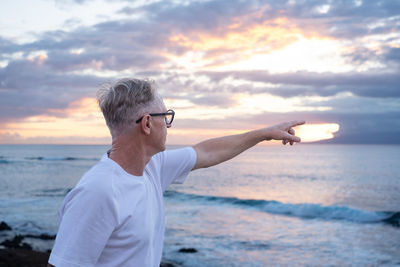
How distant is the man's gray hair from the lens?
6.45 ft

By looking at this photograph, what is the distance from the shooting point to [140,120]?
6.65 ft

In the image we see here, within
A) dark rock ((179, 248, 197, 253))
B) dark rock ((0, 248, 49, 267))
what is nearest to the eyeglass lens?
dark rock ((0, 248, 49, 267))

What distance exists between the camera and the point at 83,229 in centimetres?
169

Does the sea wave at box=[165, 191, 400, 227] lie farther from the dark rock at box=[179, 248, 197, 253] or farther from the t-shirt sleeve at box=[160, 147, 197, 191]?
the t-shirt sleeve at box=[160, 147, 197, 191]

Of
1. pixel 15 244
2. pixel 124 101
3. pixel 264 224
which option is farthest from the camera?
pixel 264 224

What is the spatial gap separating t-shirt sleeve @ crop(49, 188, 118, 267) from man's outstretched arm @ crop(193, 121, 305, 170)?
115 centimetres

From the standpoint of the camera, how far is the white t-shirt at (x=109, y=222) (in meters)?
1.69

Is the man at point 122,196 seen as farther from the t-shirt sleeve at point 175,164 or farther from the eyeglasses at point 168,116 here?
the t-shirt sleeve at point 175,164

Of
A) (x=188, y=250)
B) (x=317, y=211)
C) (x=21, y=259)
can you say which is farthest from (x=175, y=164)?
(x=317, y=211)

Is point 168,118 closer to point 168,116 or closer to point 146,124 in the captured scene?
point 168,116

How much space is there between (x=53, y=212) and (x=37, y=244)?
6790 mm

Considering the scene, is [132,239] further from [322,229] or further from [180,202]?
[180,202]

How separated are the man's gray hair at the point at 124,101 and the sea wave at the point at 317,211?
18.5 m

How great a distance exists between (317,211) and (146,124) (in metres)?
21.6
